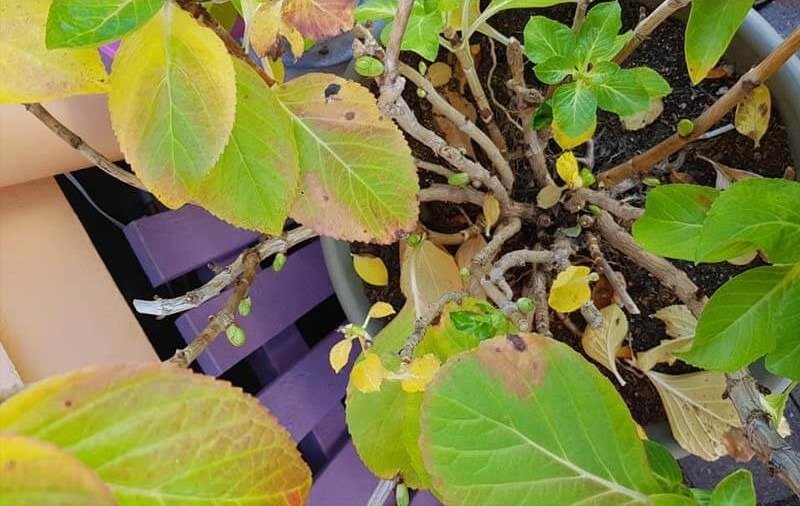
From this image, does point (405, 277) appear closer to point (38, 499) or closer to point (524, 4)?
point (524, 4)

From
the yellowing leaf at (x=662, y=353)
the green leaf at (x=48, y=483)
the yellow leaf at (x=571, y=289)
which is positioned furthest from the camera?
the yellowing leaf at (x=662, y=353)

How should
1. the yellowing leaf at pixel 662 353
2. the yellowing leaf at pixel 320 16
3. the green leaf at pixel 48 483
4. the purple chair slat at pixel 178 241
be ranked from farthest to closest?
the purple chair slat at pixel 178 241, the yellowing leaf at pixel 662 353, the yellowing leaf at pixel 320 16, the green leaf at pixel 48 483

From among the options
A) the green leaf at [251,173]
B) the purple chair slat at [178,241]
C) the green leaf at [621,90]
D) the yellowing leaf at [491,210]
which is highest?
the green leaf at [251,173]

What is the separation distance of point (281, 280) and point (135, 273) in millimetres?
135

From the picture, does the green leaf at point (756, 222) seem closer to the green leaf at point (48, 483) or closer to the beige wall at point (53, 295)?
the green leaf at point (48, 483)

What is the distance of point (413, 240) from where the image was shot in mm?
522

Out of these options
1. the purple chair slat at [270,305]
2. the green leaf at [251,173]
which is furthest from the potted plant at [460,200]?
the purple chair slat at [270,305]

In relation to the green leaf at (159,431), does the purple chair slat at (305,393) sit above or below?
below

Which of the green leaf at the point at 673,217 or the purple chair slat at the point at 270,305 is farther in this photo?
the purple chair slat at the point at 270,305

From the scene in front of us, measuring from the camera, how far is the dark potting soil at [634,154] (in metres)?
0.59

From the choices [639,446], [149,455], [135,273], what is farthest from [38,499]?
[135,273]

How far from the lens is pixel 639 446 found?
380mm

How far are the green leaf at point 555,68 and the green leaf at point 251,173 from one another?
139 mm

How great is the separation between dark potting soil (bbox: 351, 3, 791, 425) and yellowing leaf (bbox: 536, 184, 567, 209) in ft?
0.15
